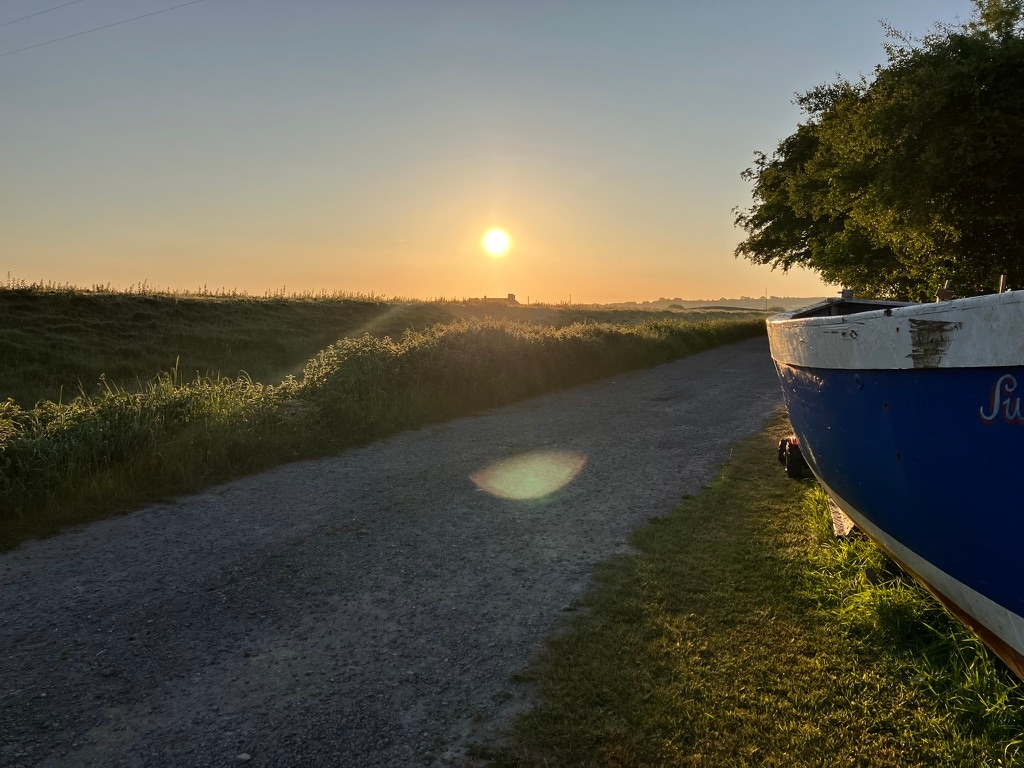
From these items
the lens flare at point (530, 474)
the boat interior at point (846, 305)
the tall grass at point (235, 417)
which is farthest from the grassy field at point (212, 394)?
the boat interior at point (846, 305)

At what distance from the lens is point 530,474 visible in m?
7.74

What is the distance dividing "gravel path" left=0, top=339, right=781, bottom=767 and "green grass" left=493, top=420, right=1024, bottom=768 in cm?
36

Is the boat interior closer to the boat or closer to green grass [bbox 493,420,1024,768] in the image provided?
green grass [bbox 493,420,1024,768]

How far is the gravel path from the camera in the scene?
3062 mm

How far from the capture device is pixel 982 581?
288 centimetres

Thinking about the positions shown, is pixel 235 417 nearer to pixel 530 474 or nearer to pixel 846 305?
pixel 530 474

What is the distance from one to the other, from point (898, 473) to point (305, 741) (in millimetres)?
3221

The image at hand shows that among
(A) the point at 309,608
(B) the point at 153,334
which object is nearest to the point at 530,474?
(A) the point at 309,608

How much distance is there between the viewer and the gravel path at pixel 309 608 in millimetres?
3062

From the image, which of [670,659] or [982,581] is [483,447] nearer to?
[670,659]

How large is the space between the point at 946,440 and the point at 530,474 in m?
5.23

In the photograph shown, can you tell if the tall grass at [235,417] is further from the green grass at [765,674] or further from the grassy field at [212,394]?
the green grass at [765,674]

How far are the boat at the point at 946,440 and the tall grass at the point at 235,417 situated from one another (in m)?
6.58

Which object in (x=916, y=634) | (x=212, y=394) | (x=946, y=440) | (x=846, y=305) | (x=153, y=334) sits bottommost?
(x=916, y=634)
